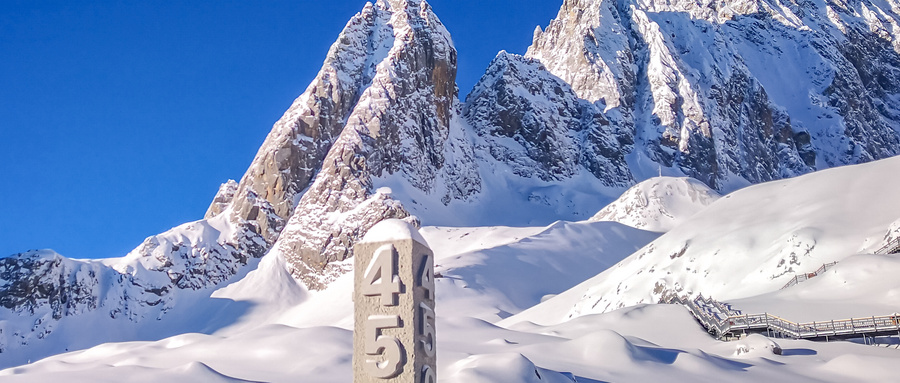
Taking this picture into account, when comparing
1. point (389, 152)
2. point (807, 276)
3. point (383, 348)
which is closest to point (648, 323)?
point (807, 276)

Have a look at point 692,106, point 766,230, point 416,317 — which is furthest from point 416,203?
point 416,317

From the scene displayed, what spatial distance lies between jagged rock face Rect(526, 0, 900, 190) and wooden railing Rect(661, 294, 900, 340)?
391 ft

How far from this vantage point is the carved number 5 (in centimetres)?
1179

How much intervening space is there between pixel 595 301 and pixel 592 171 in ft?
322

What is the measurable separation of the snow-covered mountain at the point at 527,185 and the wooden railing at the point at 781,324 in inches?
417

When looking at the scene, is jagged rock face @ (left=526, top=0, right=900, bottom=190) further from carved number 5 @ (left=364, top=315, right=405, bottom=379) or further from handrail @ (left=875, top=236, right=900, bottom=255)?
carved number 5 @ (left=364, top=315, right=405, bottom=379)

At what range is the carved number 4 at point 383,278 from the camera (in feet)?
39.5

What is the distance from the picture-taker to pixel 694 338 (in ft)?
126

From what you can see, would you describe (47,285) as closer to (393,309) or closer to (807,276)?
(807,276)

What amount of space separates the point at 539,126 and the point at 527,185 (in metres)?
15.5

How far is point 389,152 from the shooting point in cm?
13275

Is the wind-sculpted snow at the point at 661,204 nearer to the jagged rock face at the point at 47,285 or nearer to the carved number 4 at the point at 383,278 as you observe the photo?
the jagged rock face at the point at 47,285

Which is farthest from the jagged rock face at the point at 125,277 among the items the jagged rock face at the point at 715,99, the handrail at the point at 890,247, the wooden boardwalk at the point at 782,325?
the handrail at the point at 890,247

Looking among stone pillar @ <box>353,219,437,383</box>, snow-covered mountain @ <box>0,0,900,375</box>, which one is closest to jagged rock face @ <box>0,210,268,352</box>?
snow-covered mountain @ <box>0,0,900,375</box>
